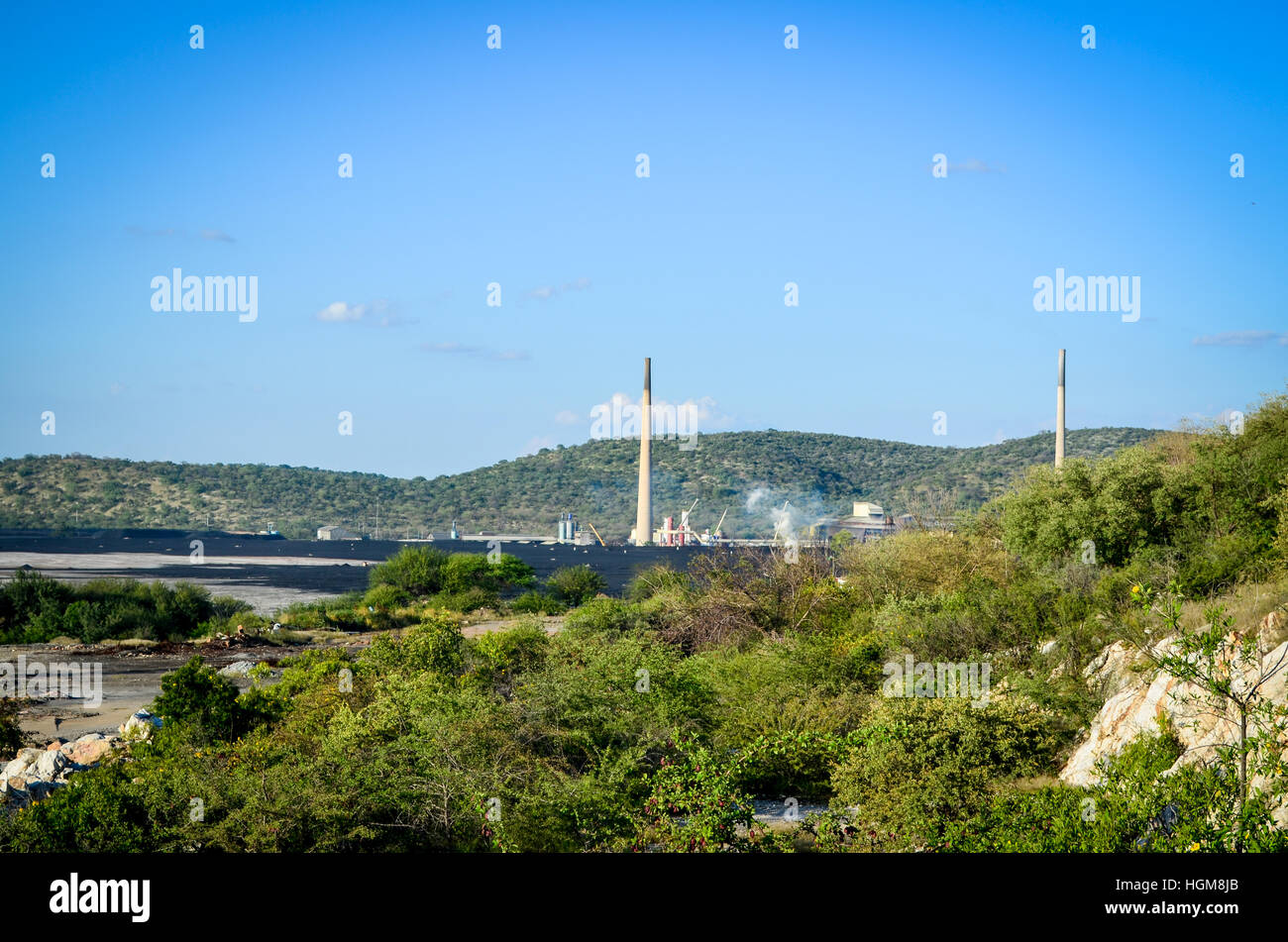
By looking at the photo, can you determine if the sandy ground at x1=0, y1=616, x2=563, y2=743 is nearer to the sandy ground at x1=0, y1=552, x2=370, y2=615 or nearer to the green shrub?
the green shrub

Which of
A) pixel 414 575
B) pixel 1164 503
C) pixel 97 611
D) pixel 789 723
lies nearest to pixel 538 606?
pixel 414 575

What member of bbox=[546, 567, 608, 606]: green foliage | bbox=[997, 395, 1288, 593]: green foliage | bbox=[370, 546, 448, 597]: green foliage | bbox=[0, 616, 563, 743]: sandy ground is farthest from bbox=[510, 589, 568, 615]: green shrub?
bbox=[997, 395, 1288, 593]: green foliage

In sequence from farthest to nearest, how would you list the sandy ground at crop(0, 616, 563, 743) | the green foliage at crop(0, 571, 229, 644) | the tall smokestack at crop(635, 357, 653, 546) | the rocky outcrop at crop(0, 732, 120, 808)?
the tall smokestack at crop(635, 357, 653, 546), the green foliage at crop(0, 571, 229, 644), the sandy ground at crop(0, 616, 563, 743), the rocky outcrop at crop(0, 732, 120, 808)

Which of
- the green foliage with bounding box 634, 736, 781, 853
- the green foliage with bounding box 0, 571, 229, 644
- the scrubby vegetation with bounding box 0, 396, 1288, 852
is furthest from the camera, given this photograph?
the green foliage with bounding box 0, 571, 229, 644

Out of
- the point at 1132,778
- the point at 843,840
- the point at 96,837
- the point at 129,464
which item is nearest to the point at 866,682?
the point at 843,840

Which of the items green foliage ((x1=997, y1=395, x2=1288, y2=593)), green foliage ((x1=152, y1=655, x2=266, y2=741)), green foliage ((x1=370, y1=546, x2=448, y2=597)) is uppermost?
green foliage ((x1=997, y1=395, x2=1288, y2=593))

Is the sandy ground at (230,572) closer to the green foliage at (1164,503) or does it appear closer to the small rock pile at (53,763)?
the small rock pile at (53,763)
